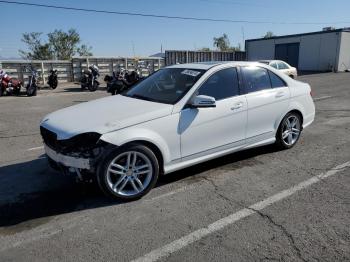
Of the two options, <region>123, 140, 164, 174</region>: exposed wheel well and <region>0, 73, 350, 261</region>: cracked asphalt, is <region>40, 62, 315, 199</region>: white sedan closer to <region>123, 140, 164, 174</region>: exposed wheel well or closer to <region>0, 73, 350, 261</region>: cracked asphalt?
<region>123, 140, 164, 174</region>: exposed wheel well

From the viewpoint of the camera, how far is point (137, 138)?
4121 millimetres

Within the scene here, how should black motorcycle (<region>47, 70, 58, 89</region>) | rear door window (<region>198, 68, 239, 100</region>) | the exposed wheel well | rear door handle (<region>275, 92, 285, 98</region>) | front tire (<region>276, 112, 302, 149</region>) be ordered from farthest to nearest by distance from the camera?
black motorcycle (<region>47, 70, 58, 89</region>)
front tire (<region>276, 112, 302, 149</region>)
rear door handle (<region>275, 92, 285, 98</region>)
rear door window (<region>198, 68, 239, 100</region>)
the exposed wheel well

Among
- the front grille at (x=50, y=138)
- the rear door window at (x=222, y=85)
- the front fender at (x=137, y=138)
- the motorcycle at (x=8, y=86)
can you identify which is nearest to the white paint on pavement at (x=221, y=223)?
the front fender at (x=137, y=138)

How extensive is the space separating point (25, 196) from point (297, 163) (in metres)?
3.89

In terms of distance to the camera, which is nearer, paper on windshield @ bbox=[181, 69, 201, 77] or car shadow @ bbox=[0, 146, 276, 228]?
car shadow @ bbox=[0, 146, 276, 228]

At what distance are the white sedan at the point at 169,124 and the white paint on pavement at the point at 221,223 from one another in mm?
1049

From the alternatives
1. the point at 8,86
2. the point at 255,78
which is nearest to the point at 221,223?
the point at 255,78

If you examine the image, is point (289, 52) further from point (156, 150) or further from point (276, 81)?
point (156, 150)

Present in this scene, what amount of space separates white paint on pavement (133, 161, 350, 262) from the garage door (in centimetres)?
3670

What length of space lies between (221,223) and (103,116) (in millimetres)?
1863

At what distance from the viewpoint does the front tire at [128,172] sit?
4.04 m

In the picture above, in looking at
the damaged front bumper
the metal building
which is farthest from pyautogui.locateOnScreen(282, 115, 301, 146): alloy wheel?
the metal building

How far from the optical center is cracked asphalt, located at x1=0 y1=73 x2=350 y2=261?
3.21m

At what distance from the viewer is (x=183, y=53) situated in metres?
28.8
